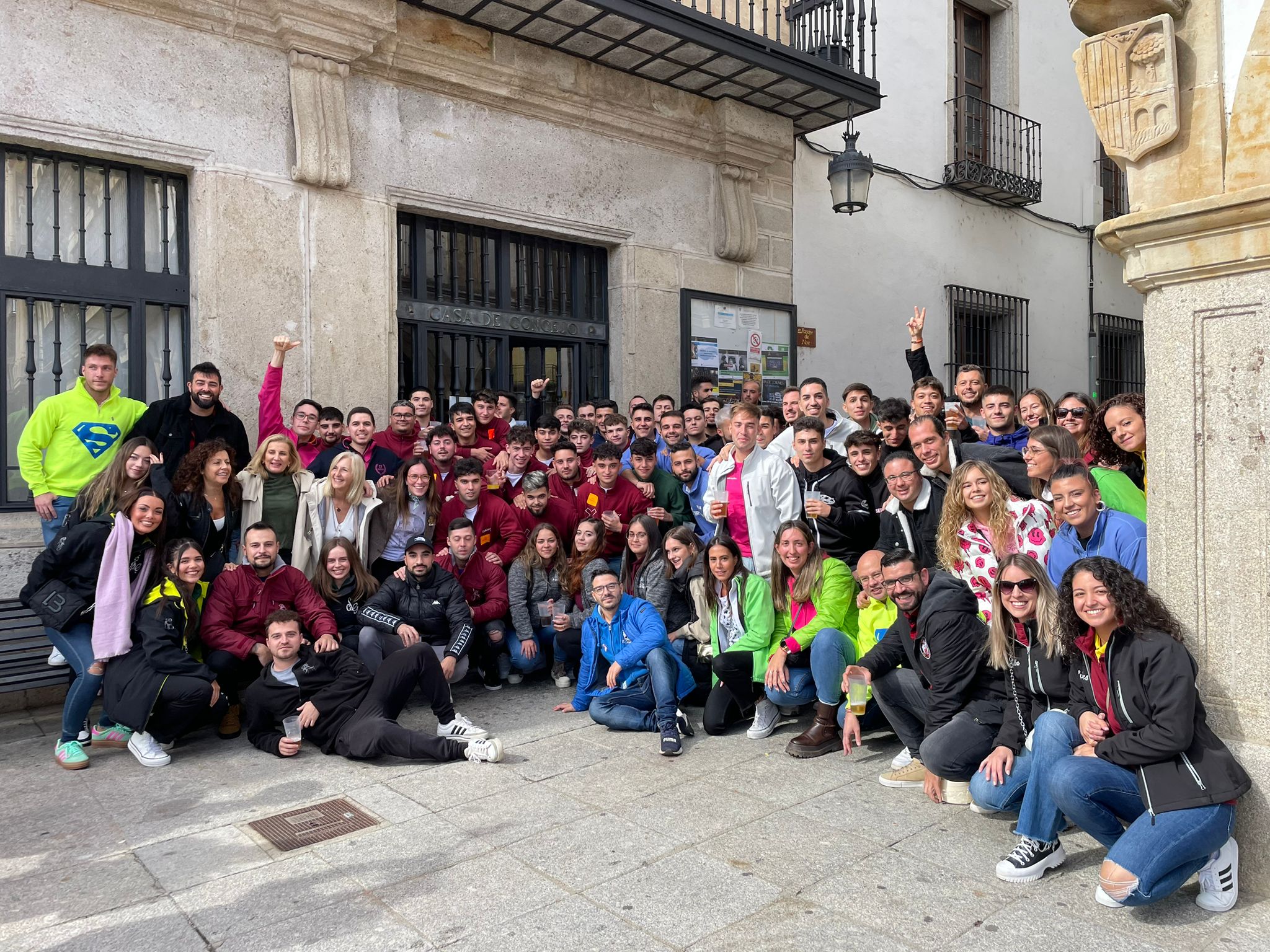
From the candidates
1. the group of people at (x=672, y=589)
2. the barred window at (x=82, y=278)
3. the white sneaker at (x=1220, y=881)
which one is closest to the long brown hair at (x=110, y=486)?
the group of people at (x=672, y=589)

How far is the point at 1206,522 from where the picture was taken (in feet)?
11.4

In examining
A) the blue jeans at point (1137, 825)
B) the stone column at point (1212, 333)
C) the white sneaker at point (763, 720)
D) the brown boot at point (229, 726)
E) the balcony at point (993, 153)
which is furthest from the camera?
the balcony at point (993, 153)

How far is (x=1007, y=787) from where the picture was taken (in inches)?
149

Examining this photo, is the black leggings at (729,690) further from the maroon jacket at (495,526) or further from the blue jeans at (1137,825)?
the blue jeans at (1137,825)

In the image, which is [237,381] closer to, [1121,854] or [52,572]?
[52,572]

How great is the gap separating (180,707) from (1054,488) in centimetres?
455

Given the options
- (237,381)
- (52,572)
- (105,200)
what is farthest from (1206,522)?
(105,200)

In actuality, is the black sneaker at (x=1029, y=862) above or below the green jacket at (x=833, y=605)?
below

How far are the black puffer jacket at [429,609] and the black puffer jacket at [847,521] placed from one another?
2.31 metres

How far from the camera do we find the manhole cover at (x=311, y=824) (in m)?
3.90

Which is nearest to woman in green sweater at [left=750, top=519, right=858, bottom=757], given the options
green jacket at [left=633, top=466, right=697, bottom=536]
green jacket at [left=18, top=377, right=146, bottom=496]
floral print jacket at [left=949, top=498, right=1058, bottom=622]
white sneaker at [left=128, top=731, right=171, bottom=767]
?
floral print jacket at [left=949, top=498, right=1058, bottom=622]

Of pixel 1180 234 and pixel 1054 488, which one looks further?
pixel 1054 488

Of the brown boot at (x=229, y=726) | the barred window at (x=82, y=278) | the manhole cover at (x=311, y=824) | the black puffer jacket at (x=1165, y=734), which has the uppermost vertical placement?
the barred window at (x=82, y=278)

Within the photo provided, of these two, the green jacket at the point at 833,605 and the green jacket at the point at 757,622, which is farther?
the green jacket at the point at 757,622
